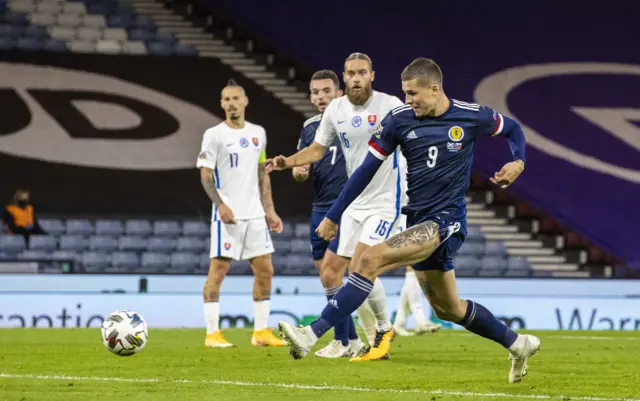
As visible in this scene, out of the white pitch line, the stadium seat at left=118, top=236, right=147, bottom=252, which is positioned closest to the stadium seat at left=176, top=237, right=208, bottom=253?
the stadium seat at left=118, top=236, right=147, bottom=252

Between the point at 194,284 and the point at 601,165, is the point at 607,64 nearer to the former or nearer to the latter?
the point at 601,165

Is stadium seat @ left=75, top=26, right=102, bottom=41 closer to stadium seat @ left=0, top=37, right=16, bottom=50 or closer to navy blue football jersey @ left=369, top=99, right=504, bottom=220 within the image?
stadium seat @ left=0, top=37, right=16, bottom=50

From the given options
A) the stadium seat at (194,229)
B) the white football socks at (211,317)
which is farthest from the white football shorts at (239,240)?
the stadium seat at (194,229)

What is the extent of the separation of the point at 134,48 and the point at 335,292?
1478cm

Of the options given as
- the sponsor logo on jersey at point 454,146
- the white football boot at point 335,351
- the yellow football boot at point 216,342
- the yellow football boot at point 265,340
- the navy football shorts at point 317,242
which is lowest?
the yellow football boot at point 265,340

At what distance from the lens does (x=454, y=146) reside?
6.73 metres

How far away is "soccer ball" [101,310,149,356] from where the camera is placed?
8039mm

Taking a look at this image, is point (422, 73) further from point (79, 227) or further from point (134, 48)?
point (134, 48)

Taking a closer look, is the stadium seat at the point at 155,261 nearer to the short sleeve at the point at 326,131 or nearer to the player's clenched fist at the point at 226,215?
the player's clenched fist at the point at 226,215

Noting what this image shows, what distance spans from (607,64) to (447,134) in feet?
61.9

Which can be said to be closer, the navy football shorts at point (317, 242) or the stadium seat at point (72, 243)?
the navy football shorts at point (317, 242)

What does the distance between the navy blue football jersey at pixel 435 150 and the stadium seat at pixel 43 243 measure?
13068 millimetres

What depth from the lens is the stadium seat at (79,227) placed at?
64.5 feet

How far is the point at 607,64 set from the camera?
24609 millimetres
